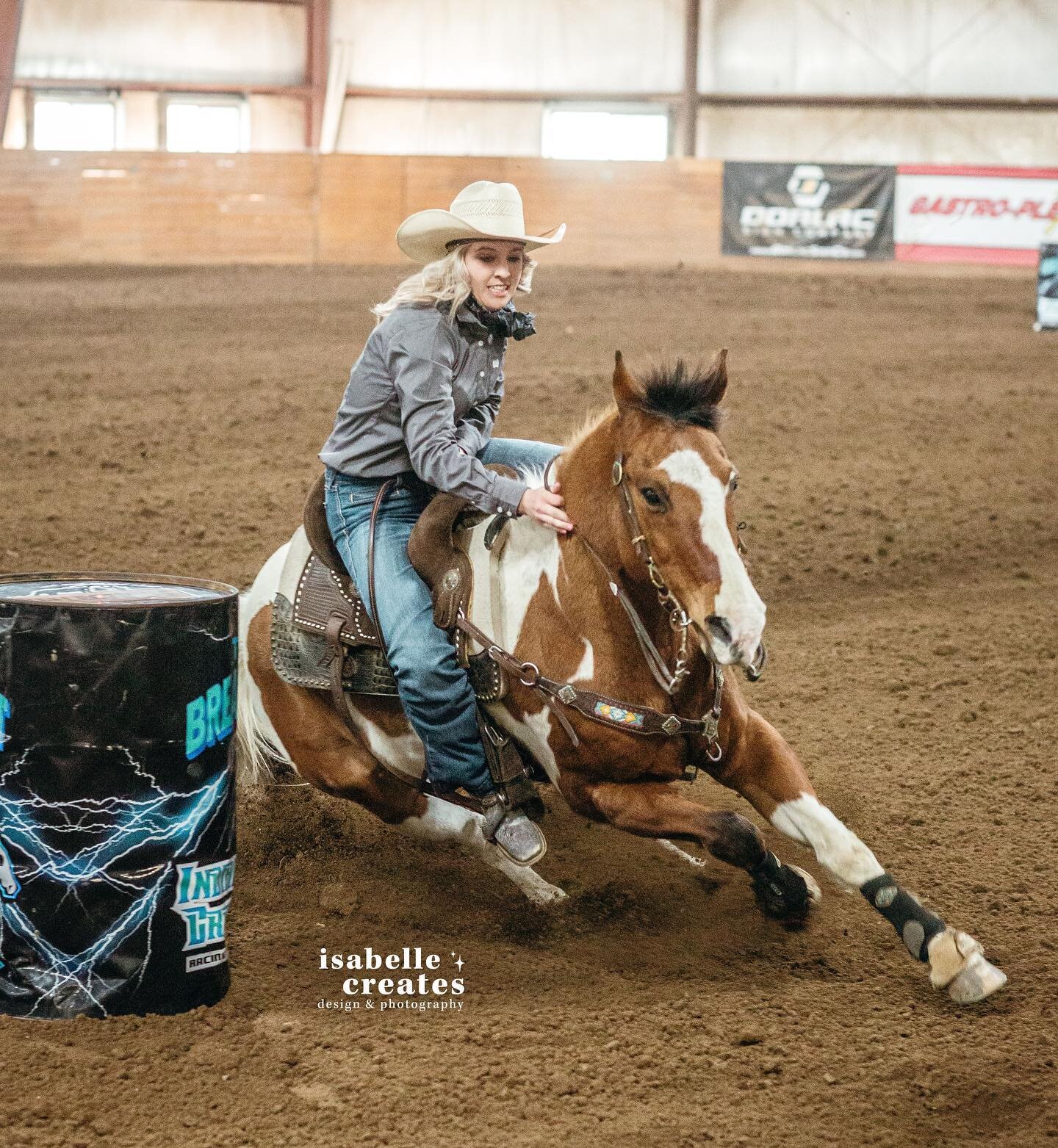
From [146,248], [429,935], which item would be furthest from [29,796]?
[146,248]

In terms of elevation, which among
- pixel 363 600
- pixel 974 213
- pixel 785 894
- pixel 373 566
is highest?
pixel 974 213

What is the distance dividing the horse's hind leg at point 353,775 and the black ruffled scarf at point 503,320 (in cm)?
123

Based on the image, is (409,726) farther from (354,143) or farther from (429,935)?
(354,143)

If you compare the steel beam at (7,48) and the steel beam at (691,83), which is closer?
the steel beam at (7,48)

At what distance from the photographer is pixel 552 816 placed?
4844mm

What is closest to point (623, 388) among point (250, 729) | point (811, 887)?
point (811, 887)

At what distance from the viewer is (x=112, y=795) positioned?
3.21 meters

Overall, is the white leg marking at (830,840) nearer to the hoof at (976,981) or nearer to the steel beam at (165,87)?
the hoof at (976,981)

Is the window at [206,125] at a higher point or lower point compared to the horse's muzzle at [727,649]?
higher

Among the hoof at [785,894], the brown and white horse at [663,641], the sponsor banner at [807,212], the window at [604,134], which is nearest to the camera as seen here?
the brown and white horse at [663,641]

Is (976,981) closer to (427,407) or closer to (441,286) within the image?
(427,407)

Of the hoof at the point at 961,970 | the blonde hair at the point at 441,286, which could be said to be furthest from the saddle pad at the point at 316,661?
the hoof at the point at 961,970

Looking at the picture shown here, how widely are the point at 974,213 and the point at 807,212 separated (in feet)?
7.40

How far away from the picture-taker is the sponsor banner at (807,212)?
19.2m
